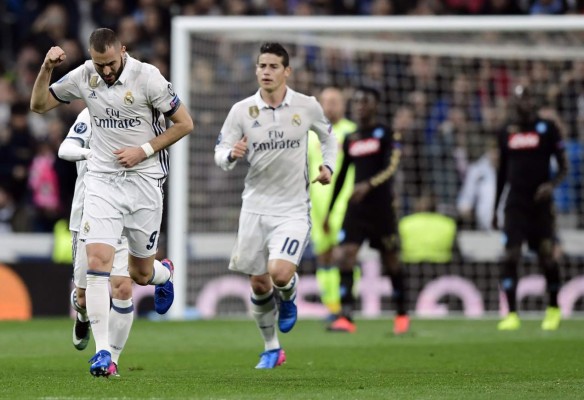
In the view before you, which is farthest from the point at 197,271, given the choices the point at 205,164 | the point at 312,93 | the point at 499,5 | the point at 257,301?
the point at 257,301

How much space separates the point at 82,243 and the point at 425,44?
381 inches

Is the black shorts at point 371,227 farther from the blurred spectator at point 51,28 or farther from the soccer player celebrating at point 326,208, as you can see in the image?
the blurred spectator at point 51,28

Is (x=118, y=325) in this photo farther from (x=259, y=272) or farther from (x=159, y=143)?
(x=259, y=272)

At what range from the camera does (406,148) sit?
18188 mm

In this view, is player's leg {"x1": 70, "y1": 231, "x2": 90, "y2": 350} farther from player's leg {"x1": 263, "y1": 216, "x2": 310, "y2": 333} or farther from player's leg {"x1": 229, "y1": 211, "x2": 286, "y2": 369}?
player's leg {"x1": 263, "y1": 216, "x2": 310, "y2": 333}

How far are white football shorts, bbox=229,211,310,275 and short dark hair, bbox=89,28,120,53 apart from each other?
6.94 feet

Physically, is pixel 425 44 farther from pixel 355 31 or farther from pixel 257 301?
pixel 257 301

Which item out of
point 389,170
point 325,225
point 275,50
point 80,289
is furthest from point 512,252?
point 80,289

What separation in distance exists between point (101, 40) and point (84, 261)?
1694mm

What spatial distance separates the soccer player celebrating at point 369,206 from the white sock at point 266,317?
3.85 meters

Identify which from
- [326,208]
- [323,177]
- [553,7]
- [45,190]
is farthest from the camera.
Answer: [553,7]

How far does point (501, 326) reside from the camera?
14.5 meters

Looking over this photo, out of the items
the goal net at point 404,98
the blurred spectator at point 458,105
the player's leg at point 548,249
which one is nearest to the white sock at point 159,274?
the player's leg at point 548,249

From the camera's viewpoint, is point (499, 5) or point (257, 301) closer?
point (257, 301)
